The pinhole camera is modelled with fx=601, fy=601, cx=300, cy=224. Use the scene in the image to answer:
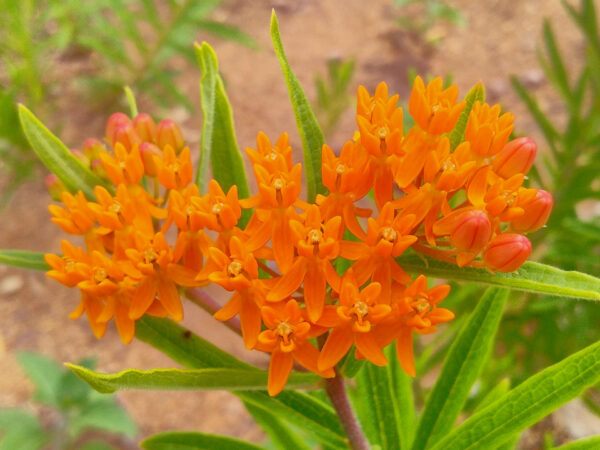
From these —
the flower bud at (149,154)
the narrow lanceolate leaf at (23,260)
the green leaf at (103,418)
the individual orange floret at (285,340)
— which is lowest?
the green leaf at (103,418)

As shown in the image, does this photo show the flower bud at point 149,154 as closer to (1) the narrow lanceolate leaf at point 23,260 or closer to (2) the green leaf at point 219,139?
(2) the green leaf at point 219,139

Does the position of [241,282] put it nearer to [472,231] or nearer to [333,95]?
[472,231]

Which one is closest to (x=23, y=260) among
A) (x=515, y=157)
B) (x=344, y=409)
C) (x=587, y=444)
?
(x=344, y=409)

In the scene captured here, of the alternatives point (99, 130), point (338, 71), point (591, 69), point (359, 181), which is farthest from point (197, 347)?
point (99, 130)

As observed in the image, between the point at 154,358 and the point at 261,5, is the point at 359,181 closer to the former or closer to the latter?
the point at 154,358

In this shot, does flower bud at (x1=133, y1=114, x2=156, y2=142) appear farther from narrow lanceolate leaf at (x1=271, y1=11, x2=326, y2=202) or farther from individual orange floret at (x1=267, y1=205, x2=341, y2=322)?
individual orange floret at (x1=267, y1=205, x2=341, y2=322)

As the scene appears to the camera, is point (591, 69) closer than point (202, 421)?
Yes

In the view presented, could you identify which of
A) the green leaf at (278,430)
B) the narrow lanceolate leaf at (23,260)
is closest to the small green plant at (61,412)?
the green leaf at (278,430)
